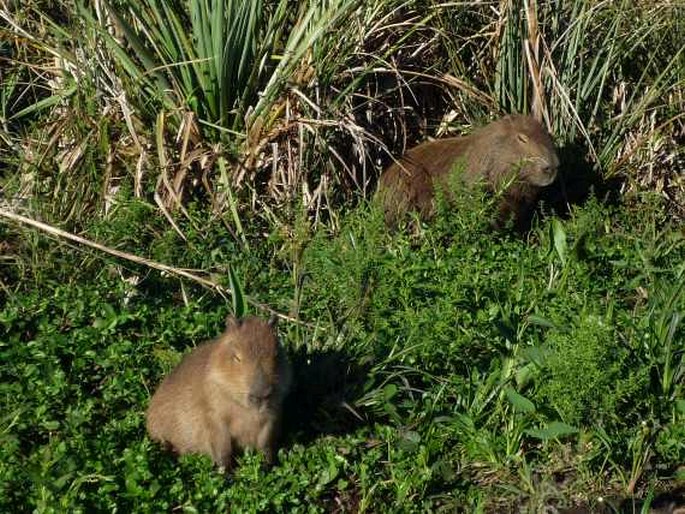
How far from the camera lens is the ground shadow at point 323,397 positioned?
5.05m

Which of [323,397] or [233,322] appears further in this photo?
[323,397]

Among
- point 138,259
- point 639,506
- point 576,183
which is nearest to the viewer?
point 639,506

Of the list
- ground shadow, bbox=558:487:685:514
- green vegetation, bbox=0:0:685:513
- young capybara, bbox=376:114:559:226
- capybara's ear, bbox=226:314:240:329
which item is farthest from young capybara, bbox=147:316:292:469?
young capybara, bbox=376:114:559:226

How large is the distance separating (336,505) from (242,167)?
2.36 meters

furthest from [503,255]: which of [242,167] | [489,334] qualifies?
[242,167]

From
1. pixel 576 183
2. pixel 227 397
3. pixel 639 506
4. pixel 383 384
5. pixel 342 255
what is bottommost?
pixel 576 183

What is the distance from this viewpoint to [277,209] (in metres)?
6.60

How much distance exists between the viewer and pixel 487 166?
281 inches

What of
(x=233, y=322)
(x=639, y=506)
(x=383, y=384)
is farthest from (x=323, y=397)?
(x=639, y=506)

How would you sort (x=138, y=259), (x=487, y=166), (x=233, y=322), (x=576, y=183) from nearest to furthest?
(x=233, y=322)
(x=138, y=259)
(x=487, y=166)
(x=576, y=183)

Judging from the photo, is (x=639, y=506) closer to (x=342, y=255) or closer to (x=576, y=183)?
(x=342, y=255)

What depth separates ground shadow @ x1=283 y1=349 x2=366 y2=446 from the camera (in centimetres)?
505

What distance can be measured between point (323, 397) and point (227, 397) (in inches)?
22.5

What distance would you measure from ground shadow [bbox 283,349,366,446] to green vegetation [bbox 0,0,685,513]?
1 centimetres
